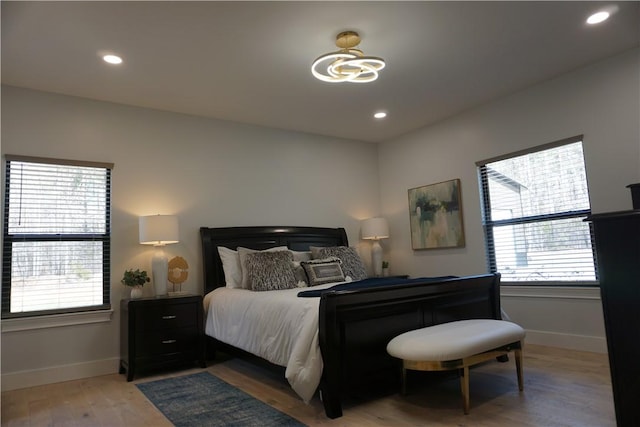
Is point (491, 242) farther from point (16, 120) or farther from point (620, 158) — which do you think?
point (16, 120)

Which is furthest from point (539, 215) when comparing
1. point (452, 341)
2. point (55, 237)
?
point (55, 237)

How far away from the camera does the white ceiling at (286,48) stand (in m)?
2.84

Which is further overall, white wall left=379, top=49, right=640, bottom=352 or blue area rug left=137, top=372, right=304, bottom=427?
white wall left=379, top=49, right=640, bottom=352

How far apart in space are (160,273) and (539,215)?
391 cm

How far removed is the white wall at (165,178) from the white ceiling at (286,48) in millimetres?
240

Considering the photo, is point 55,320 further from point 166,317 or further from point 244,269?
point 244,269

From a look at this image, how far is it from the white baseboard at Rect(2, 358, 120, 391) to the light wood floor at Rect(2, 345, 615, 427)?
4.3 inches

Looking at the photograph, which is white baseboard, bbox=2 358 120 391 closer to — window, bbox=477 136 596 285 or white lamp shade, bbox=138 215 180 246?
white lamp shade, bbox=138 215 180 246

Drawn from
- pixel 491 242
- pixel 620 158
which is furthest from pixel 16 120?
pixel 620 158

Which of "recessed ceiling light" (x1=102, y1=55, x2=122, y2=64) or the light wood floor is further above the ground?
→ "recessed ceiling light" (x1=102, y1=55, x2=122, y2=64)

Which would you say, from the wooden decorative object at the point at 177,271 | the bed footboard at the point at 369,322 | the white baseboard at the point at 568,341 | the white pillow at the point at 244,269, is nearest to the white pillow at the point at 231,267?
the white pillow at the point at 244,269

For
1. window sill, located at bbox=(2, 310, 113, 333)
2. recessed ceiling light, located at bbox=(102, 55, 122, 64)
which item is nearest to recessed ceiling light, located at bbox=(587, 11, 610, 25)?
recessed ceiling light, located at bbox=(102, 55, 122, 64)

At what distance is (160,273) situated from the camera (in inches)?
159

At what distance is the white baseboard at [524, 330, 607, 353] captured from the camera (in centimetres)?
382
